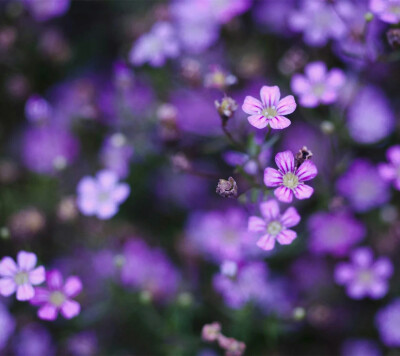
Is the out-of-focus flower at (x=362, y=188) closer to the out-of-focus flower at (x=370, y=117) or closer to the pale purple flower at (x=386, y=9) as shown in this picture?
the out-of-focus flower at (x=370, y=117)

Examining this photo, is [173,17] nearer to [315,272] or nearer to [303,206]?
[303,206]

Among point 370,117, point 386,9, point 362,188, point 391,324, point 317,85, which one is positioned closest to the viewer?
point 386,9

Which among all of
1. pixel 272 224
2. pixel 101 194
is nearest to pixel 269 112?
pixel 272 224

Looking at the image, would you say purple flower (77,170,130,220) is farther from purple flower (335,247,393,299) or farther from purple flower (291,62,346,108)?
purple flower (335,247,393,299)

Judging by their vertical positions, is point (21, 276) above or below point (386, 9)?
below

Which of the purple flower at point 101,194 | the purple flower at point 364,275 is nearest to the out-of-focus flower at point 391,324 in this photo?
the purple flower at point 364,275

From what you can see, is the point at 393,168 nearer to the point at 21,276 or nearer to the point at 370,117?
the point at 370,117

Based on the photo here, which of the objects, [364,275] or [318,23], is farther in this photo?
[318,23]

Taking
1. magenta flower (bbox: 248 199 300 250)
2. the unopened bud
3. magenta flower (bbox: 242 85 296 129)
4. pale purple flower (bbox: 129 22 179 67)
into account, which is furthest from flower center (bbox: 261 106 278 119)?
pale purple flower (bbox: 129 22 179 67)
